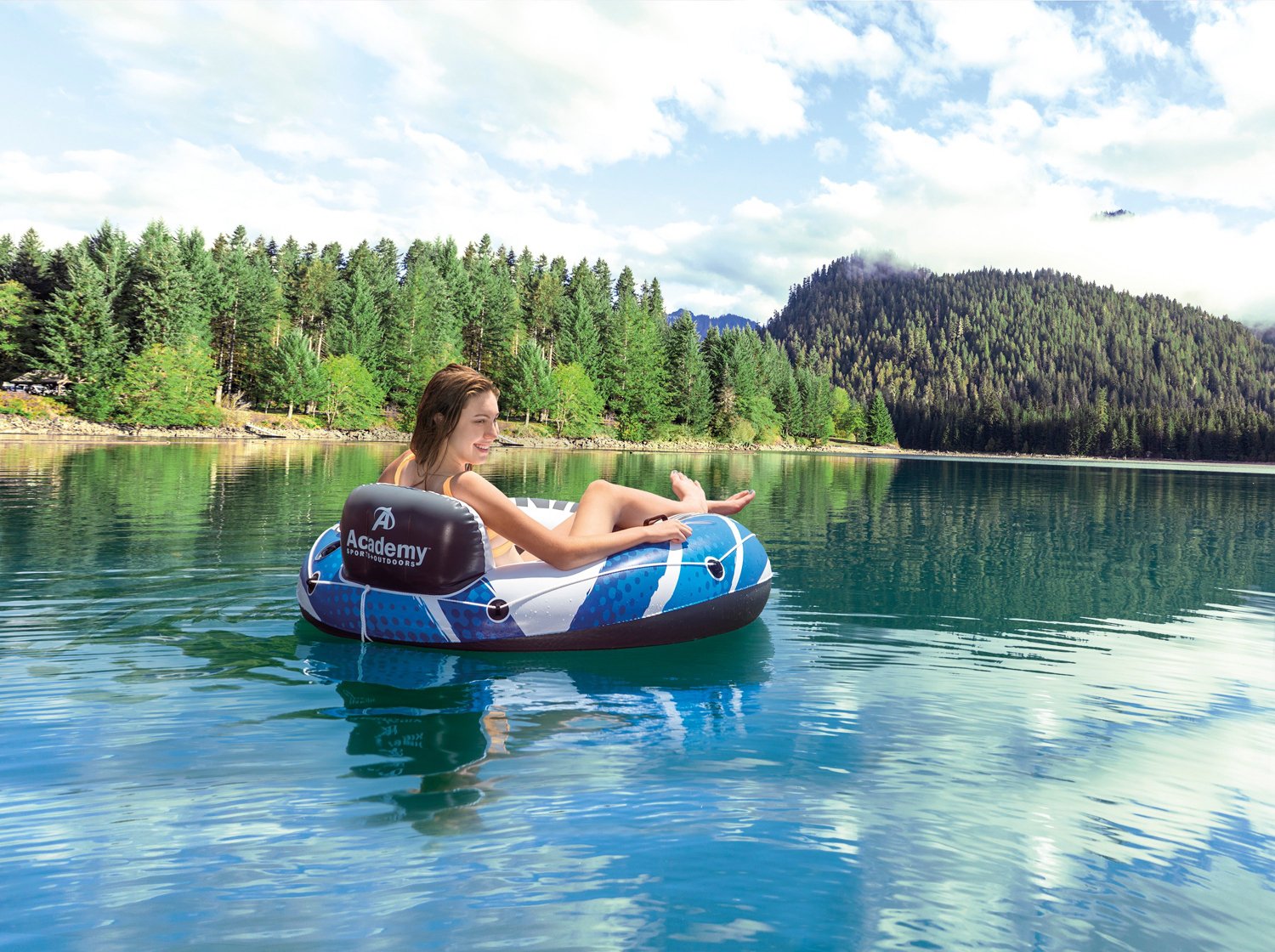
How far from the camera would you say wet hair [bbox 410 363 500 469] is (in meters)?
6.28

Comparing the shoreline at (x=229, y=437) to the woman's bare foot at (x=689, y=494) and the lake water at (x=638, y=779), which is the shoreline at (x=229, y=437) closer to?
the lake water at (x=638, y=779)

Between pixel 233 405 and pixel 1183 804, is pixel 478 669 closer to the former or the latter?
pixel 1183 804

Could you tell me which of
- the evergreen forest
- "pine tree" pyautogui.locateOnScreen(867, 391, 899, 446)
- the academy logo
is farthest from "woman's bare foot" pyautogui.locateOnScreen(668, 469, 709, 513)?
"pine tree" pyautogui.locateOnScreen(867, 391, 899, 446)

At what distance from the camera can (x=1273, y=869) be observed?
12.3ft

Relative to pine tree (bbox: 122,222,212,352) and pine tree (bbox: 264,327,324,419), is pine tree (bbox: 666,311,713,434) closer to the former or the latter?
pine tree (bbox: 264,327,324,419)

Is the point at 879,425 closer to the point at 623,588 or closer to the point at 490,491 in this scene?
the point at 623,588

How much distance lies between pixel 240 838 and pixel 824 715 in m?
3.85

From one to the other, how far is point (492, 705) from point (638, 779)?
1677mm

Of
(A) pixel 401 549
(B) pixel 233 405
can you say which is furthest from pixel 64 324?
(A) pixel 401 549

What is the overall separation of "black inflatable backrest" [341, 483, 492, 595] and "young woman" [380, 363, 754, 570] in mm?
191

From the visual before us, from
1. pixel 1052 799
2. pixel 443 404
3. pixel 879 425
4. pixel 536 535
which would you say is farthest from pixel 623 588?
pixel 879 425

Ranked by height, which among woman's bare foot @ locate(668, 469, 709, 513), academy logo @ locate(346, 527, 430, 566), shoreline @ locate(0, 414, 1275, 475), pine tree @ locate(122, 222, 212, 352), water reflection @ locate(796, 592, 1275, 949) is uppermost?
pine tree @ locate(122, 222, 212, 352)

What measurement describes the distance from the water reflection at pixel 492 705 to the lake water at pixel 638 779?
0.11ft

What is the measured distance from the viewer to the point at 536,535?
259 inches
